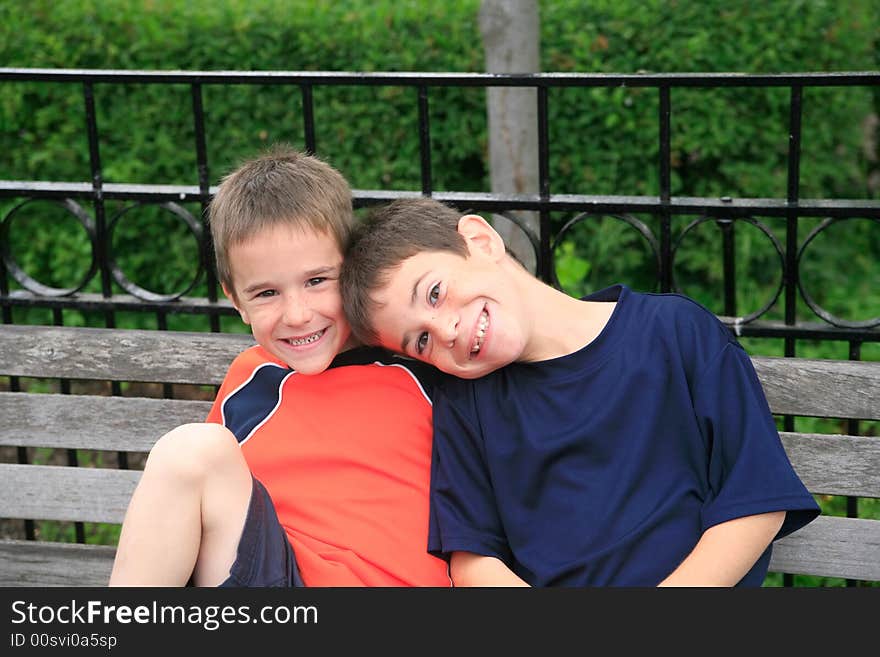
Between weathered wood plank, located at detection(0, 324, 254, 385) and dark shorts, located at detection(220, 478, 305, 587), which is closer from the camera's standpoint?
dark shorts, located at detection(220, 478, 305, 587)

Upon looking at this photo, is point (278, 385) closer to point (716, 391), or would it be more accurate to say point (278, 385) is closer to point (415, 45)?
point (716, 391)

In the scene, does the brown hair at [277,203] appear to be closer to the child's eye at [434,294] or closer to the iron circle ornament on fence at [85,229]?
the child's eye at [434,294]

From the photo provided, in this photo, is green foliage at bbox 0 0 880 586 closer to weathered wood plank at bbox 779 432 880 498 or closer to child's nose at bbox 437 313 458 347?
weathered wood plank at bbox 779 432 880 498

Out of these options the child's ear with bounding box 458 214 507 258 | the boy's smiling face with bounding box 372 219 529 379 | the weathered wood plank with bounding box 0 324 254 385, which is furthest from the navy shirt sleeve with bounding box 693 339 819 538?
the weathered wood plank with bounding box 0 324 254 385

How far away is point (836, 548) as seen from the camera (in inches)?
102

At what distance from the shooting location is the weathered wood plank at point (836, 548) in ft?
8.39

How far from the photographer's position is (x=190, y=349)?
288 centimetres

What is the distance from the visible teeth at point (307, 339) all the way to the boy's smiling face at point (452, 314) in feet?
0.50

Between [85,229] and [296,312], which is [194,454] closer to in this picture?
[296,312]

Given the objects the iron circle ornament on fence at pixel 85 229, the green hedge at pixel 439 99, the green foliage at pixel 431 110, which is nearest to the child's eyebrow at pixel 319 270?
the iron circle ornament on fence at pixel 85 229

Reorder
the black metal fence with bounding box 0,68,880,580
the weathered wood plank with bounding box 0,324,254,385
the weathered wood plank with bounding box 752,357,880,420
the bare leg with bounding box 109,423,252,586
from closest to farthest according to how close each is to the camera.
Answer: the bare leg with bounding box 109,423,252,586 < the weathered wood plank with bounding box 752,357,880,420 < the black metal fence with bounding box 0,68,880,580 < the weathered wood plank with bounding box 0,324,254,385

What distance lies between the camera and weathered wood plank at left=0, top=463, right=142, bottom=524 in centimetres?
292

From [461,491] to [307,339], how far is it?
1.39 ft

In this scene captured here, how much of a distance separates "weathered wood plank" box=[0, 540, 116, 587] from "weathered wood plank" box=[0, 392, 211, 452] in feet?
0.86
